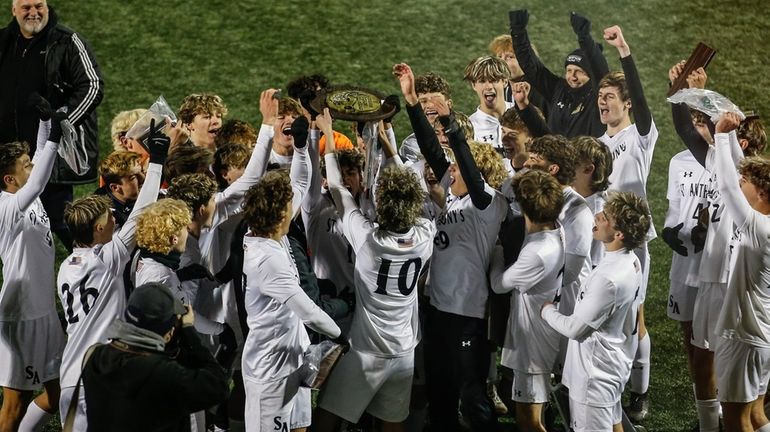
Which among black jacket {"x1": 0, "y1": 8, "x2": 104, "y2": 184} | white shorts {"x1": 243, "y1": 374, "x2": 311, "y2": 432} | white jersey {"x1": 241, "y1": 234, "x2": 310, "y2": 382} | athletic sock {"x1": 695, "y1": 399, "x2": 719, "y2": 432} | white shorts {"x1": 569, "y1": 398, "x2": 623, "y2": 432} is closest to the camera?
Result: white jersey {"x1": 241, "y1": 234, "x2": 310, "y2": 382}

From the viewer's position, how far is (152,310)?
164 inches

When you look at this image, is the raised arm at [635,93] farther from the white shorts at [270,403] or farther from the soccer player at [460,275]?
the white shorts at [270,403]

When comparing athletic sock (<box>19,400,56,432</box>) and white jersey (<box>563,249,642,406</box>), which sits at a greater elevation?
white jersey (<box>563,249,642,406</box>)

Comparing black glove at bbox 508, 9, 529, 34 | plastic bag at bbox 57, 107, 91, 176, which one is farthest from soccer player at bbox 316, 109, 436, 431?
black glove at bbox 508, 9, 529, 34

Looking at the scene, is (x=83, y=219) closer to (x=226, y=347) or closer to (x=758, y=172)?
(x=226, y=347)

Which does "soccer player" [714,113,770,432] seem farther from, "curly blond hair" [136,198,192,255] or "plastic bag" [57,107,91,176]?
"plastic bag" [57,107,91,176]

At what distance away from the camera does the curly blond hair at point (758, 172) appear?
217 inches

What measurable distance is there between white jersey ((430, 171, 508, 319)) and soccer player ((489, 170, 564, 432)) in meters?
0.11

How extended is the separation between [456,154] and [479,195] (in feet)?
0.80

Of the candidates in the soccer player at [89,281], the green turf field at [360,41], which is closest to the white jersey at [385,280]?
the soccer player at [89,281]

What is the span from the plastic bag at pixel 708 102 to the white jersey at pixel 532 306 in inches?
44.4

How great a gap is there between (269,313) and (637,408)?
2.73 meters

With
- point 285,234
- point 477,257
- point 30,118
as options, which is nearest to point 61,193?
point 30,118

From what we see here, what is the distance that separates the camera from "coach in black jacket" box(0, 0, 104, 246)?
23.4 ft
